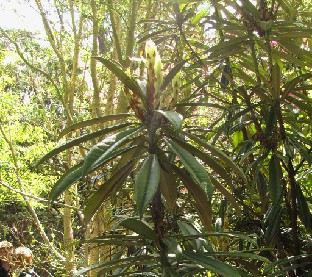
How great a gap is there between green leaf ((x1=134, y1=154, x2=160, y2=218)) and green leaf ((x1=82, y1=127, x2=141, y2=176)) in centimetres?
6

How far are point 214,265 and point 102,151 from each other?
0.28 m

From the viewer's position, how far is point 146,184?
763 millimetres

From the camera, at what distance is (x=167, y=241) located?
847mm

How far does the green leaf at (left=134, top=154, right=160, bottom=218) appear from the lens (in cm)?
72

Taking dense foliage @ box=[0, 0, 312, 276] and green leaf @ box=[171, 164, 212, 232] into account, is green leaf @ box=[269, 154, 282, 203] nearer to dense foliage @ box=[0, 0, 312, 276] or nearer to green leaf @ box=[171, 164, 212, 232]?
dense foliage @ box=[0, 0, 312, 276]

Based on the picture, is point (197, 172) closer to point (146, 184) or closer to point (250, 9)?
point (146, 184)

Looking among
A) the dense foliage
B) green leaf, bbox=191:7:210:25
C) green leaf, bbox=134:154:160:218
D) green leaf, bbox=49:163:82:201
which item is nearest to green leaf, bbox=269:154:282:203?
the dense foliage

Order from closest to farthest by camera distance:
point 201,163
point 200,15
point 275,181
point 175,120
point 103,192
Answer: point 175,120, point 103,192, point 275,181, point 201,163, point 200,15

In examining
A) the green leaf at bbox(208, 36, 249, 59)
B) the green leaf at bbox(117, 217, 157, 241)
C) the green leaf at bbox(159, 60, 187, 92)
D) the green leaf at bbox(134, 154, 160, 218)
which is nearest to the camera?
the green leaf at bbox(134, 154, 160, 218)

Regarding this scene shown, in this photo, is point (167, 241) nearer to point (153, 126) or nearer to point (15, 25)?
point (153, 126)

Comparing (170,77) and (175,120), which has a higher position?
(170,77)

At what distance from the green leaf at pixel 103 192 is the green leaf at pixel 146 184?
8 centimetres

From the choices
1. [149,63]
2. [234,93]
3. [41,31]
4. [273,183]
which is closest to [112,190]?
[149,63]

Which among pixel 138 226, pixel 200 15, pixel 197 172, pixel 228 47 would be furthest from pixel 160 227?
pixel 200 15
